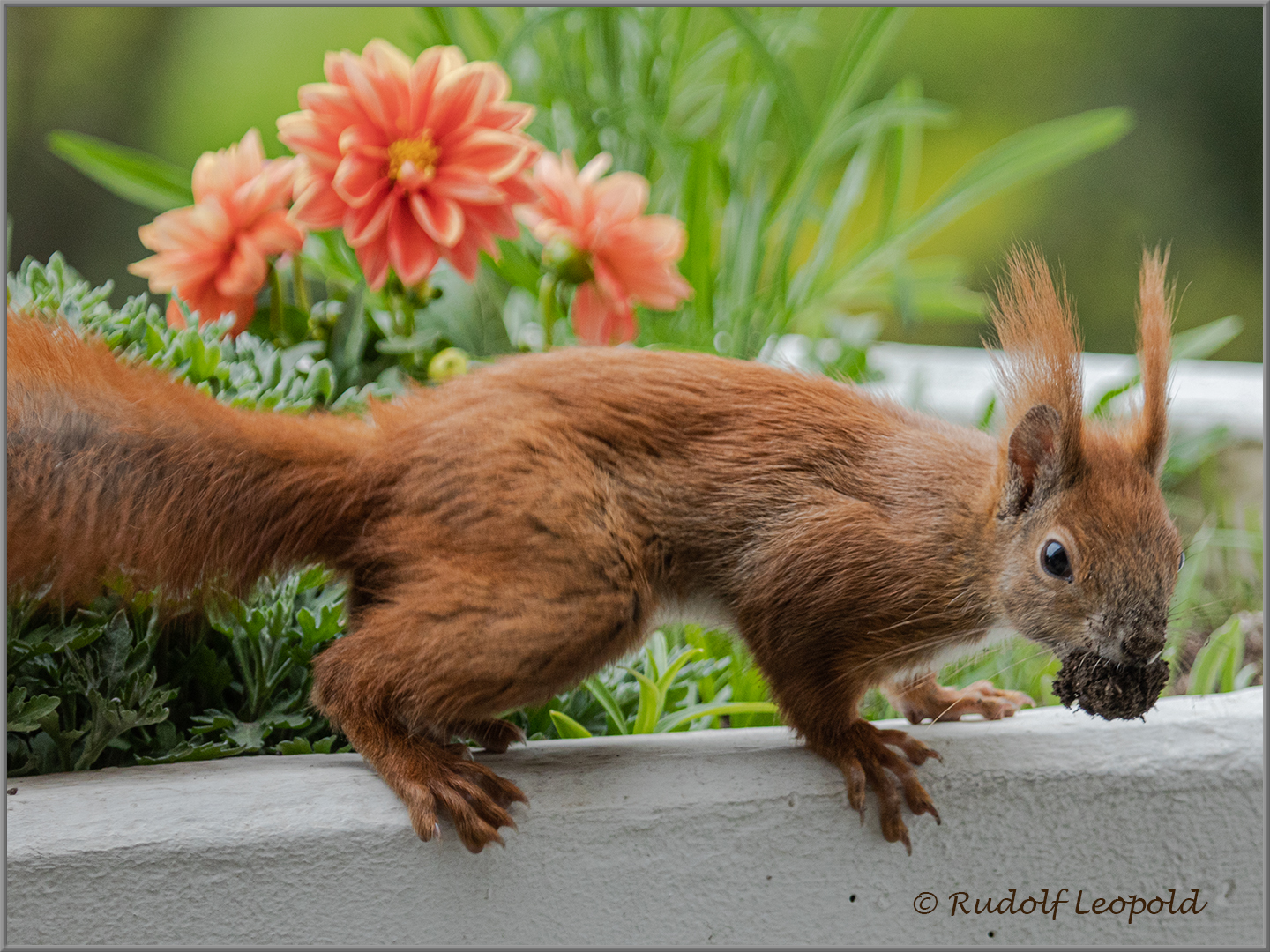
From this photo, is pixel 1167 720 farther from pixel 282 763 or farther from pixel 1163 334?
pixel 282 763

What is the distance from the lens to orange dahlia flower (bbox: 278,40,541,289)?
1904 mm

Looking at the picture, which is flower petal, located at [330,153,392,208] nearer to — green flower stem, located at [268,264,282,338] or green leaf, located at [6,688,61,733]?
green flower stem, located at [268,264,282,338]

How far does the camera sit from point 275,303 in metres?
2.22

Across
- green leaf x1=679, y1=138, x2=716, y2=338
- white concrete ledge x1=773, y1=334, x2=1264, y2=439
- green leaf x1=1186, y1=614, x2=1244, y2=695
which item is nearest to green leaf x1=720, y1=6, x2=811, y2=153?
green leaf x1=679, y1=138, x2=716, y2=338

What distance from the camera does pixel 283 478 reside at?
4.75 feet

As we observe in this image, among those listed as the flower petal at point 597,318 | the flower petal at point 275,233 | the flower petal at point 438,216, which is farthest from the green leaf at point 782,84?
the flower petal at point 275,233

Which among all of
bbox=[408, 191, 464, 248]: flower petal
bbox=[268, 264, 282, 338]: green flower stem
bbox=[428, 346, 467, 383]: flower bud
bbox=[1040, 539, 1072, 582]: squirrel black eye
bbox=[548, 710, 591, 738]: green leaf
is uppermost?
bbox=[408, 191, 464, 248]: flower petal

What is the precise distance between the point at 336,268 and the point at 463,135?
772mm

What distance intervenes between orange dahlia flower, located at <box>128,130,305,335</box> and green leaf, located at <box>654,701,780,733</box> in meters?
1.08

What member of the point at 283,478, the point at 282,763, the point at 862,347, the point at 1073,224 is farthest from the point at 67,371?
the point at 1073,224

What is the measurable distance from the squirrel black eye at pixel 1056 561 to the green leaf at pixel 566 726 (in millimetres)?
752

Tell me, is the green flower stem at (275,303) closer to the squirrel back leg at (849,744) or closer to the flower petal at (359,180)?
the flower petal at (359,180)

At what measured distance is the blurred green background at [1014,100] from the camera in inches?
191

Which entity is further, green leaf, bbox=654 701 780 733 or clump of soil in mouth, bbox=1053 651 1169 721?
green leaf, bbox=654 701 780 733
